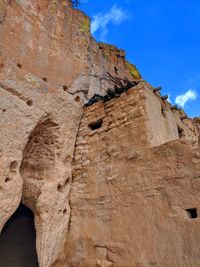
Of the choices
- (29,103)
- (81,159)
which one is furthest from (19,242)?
(29,103)

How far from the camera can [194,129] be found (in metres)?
8.02

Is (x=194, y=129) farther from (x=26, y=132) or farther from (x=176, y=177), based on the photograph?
(x=26, y=132)

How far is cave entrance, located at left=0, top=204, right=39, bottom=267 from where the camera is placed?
4.63 meters

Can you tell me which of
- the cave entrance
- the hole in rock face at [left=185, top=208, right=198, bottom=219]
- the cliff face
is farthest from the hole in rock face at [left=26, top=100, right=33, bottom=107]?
the hole in rock face at [left=185, top=208, right=198, bottom=219]

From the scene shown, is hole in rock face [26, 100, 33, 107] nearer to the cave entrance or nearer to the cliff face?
the cliff face

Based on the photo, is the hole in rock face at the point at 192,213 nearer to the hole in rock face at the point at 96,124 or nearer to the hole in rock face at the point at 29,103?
the hole in rock face at the point at 96,124

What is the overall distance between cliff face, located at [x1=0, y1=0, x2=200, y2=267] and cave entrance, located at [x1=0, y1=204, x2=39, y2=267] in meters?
1.25

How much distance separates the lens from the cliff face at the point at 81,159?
3181 millimetres

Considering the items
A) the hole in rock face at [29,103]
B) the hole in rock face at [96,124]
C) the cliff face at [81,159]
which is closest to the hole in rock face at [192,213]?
the cliff face at [81,159]

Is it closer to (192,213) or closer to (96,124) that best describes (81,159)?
(96,124)

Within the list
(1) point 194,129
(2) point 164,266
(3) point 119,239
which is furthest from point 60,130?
(1) point 194,129

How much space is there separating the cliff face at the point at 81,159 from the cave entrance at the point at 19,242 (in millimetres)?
1249

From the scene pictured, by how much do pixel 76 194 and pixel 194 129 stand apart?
5.48m

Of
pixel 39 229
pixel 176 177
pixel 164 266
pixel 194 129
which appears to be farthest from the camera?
pixel 194 129
